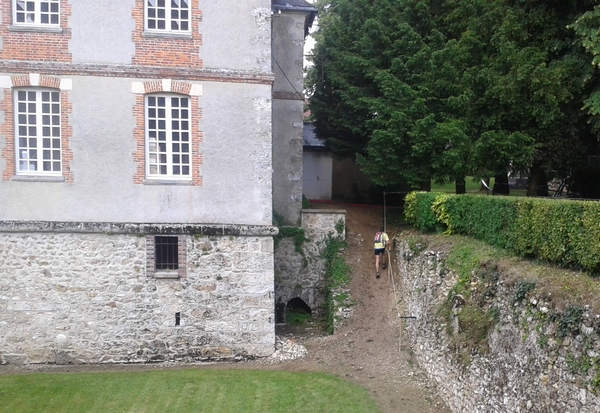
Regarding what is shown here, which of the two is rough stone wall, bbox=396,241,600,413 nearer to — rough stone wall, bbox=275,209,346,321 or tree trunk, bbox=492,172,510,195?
rough stone wall, bbox=275,209,346,321

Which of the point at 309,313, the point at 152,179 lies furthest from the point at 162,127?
the point at 309,313

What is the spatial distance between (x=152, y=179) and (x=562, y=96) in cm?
1190

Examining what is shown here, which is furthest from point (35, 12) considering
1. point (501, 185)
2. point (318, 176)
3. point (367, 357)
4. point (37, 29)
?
point (501, 185)

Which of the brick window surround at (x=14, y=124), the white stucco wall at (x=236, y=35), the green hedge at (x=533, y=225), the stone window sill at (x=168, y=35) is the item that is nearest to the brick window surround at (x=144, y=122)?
the white stucco wall at (x=236, y=35)

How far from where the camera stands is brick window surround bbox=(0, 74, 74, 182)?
40.8 ft

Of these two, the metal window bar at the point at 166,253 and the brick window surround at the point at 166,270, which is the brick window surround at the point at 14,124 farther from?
the metal window bar at the point at 166,253

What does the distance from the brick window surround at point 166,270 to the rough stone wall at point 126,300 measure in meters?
0.10

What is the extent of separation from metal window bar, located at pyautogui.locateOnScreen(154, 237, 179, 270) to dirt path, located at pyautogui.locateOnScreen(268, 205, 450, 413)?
387 cm

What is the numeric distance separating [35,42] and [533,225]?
12076 millimetres

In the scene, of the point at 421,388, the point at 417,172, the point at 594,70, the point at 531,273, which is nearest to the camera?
the point at 531,273

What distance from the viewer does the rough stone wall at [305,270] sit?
17.4 metres

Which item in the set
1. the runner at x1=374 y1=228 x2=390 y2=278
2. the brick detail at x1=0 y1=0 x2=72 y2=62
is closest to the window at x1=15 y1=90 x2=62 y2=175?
the brick detail at x1=0 y1=0 x2=72 y2=62

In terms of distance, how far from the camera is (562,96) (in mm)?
14852

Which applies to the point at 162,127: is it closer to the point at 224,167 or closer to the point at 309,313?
the point at 224,167
